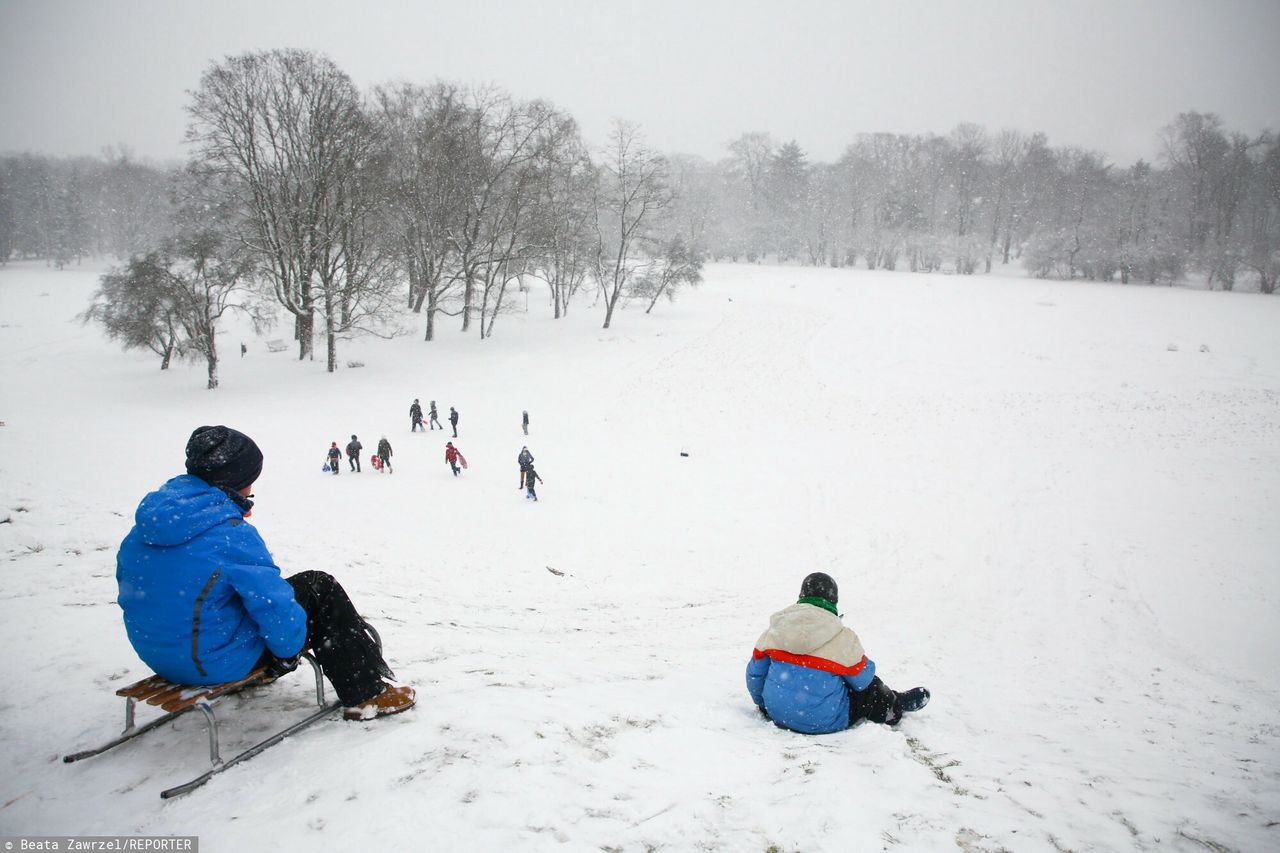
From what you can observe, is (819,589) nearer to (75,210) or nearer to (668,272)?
(668,272)

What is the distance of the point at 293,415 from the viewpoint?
24422 millimetres

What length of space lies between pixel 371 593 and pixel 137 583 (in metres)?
5.22

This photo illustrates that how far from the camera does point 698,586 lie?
11.0 m

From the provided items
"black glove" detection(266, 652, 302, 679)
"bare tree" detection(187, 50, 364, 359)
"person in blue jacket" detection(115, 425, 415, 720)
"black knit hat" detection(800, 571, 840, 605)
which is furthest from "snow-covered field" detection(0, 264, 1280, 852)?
"bare tree" detection(187, 50, 364, 359)

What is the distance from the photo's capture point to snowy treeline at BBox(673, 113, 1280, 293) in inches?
2069

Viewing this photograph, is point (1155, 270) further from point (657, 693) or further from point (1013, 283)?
point (657, 693)

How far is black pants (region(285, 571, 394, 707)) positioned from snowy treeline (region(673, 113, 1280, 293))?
69.4 metres

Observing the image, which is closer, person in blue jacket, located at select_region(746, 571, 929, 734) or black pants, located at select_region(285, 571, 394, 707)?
black pants, located at select_region(285, 571, 394, 707)

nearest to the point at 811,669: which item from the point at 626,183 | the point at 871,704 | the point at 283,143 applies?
the point at 871,704

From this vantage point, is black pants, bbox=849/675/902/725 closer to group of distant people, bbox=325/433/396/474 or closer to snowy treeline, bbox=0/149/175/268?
group of distant people, bbox=325/433/396/474

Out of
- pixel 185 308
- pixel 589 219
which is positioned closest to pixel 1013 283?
pixel 589 219

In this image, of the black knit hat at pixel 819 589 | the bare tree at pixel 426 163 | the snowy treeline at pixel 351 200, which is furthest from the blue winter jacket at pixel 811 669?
the bare tree at pixel 426 163

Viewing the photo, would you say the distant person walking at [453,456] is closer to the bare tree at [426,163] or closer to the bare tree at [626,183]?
the bare tree at [426,163]

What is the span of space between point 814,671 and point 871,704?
795 mm
